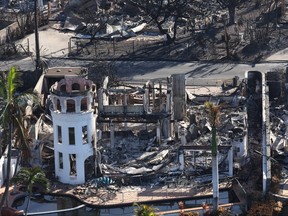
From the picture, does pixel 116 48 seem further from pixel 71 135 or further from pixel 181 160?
pixel 181 160

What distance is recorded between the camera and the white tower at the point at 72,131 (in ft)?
186

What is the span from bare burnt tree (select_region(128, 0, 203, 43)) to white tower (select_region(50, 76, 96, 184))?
27.7 meters

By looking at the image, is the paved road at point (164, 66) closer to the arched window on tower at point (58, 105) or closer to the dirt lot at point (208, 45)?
the dirt lot at point (208, 45)

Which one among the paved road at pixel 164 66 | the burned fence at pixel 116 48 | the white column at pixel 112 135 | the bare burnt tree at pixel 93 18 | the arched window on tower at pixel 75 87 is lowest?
the white column at pixel 112 135

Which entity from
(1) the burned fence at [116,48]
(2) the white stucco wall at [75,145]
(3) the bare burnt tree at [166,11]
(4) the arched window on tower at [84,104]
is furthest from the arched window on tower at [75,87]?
(3) the bare burnt tree at [166,11]

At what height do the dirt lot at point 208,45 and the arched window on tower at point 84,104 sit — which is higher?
the dirt lot at point 208,45

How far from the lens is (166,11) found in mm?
84938

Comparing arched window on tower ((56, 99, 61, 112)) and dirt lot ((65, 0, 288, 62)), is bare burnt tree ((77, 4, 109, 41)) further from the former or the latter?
arched window on tower ((56, 99, 61, 112))

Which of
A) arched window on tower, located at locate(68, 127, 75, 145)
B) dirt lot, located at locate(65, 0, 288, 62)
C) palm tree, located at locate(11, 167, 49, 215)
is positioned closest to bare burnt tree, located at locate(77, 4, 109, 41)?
dirt lot, located at locate(65, 0, 288, 62)

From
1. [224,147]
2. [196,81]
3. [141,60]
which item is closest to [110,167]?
[224,147]

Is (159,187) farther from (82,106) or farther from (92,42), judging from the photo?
(92,42)

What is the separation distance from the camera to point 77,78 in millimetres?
59688

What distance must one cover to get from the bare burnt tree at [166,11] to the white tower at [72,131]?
27.7 meters

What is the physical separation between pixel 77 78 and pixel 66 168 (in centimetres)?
573
